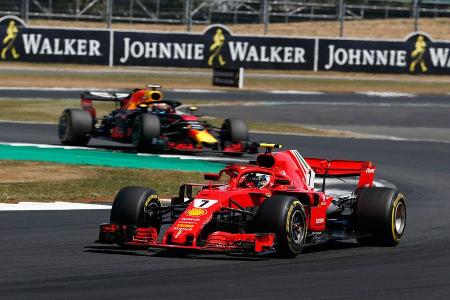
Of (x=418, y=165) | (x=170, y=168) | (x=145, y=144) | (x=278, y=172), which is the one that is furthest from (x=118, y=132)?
(x=278, y=172)

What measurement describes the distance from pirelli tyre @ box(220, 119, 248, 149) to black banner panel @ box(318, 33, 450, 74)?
27656 millimetres

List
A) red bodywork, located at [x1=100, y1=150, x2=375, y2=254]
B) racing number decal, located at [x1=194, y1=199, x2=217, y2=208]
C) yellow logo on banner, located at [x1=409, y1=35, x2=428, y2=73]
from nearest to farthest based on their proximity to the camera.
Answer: red bodywork, located at [x1=100, y1=150, x2=375, y2=254] < racing number decal, located at [x1=194, y1=199, x2=217, y2=208] < yellow logo on banner, located at [x1=409, y1=35, x2=428, y2=73]

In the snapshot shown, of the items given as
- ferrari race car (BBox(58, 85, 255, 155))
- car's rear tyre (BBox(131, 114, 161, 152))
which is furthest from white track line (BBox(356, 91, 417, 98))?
car's rear tyre (BBox(131, 114, 161, 152))

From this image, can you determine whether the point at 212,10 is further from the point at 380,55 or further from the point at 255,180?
the point at 255,180

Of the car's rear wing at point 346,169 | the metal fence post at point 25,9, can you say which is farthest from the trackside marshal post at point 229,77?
the car's rear wing at point 346,169

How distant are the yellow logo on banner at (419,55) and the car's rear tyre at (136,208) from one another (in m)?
42.1

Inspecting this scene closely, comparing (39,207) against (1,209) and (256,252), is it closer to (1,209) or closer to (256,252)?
(1,209)

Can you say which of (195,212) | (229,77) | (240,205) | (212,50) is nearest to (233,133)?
(240,205)

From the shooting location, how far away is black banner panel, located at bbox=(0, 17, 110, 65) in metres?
50.0

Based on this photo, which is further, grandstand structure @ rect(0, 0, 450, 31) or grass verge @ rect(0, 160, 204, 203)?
grandstand structure @ rect(0, 0, 450, 31)

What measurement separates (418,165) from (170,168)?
→ 214 inches

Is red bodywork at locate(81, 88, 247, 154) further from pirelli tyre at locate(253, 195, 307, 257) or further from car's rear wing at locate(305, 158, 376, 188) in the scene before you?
pirelli tyre at locate(253, 195, 307, 257)

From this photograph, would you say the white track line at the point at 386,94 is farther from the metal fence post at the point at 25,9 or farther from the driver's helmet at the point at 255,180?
the driver's helmet at the point at 255,180

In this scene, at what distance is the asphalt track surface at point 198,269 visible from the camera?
10.9 meters
